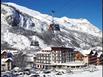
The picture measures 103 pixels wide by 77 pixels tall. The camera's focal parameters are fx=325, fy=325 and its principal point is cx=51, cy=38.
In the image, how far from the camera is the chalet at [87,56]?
83125 millimetres

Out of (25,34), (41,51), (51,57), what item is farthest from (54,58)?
(25,34)

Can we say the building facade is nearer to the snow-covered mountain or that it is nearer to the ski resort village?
the ski resort village

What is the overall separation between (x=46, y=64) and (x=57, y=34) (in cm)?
8868

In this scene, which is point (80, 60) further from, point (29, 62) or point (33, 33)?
point (33, 33)

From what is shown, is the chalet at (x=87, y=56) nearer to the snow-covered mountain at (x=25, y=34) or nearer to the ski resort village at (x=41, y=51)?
the ski resort village at (x=41, y=51)

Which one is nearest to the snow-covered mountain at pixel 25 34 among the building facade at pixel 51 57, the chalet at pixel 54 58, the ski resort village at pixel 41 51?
the ski resort village at pixel 41 51

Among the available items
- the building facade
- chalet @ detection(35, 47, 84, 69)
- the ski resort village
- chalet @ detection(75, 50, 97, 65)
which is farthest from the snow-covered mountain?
the building facade

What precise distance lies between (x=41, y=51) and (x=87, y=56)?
11.8 meters

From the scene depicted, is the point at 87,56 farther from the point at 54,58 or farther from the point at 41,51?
the point at 41,51

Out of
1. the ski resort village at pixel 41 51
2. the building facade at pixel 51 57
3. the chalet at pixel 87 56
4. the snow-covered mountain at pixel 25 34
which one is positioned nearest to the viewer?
the ski resort village at pixel 41 51

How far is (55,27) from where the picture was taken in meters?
120

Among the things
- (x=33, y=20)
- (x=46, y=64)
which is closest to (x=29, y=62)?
(x=46, y=64)

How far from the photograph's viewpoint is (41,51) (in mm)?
83062

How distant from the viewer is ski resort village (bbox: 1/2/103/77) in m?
63.9
